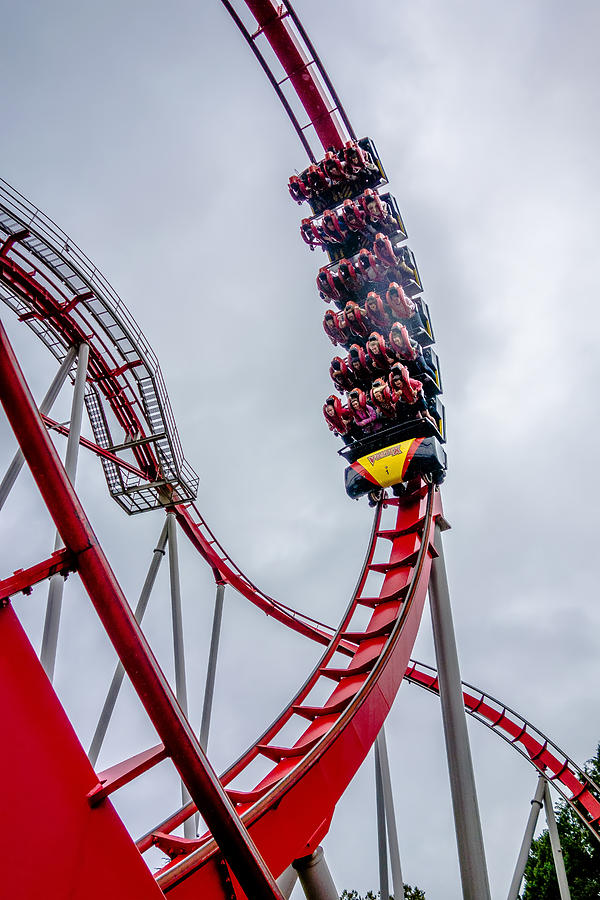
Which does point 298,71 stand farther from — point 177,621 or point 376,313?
point 177,621

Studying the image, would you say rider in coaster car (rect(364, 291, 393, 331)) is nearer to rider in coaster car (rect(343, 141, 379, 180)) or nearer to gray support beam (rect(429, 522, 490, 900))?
rider in coaster car (rect(343, 141, 379, 180))

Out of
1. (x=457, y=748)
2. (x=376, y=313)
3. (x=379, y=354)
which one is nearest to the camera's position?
(x=457, y=748)

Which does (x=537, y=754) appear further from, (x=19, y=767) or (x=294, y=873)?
(x=19, y=767)

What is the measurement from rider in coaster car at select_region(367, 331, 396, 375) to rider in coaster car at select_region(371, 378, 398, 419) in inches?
12.1

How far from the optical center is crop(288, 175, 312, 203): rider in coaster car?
11.1 meters

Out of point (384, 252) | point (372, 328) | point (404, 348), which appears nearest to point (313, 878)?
point (404, 348)

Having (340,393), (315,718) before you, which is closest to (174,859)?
(315,718)

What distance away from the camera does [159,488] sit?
951cm

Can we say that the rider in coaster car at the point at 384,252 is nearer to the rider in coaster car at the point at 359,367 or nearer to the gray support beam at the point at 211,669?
the rider in coaster car at the point at 359,367

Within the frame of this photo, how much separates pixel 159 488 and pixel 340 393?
3.07 meters

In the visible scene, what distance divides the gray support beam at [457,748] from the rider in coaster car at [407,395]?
233cm

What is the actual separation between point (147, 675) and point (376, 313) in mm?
8420

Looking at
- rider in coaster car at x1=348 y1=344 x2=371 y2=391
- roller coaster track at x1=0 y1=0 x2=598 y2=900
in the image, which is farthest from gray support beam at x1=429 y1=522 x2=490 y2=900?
rider in coaster car at x1=348 y1=344 x2=371 y2=391

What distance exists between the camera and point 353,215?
10.5 metres
